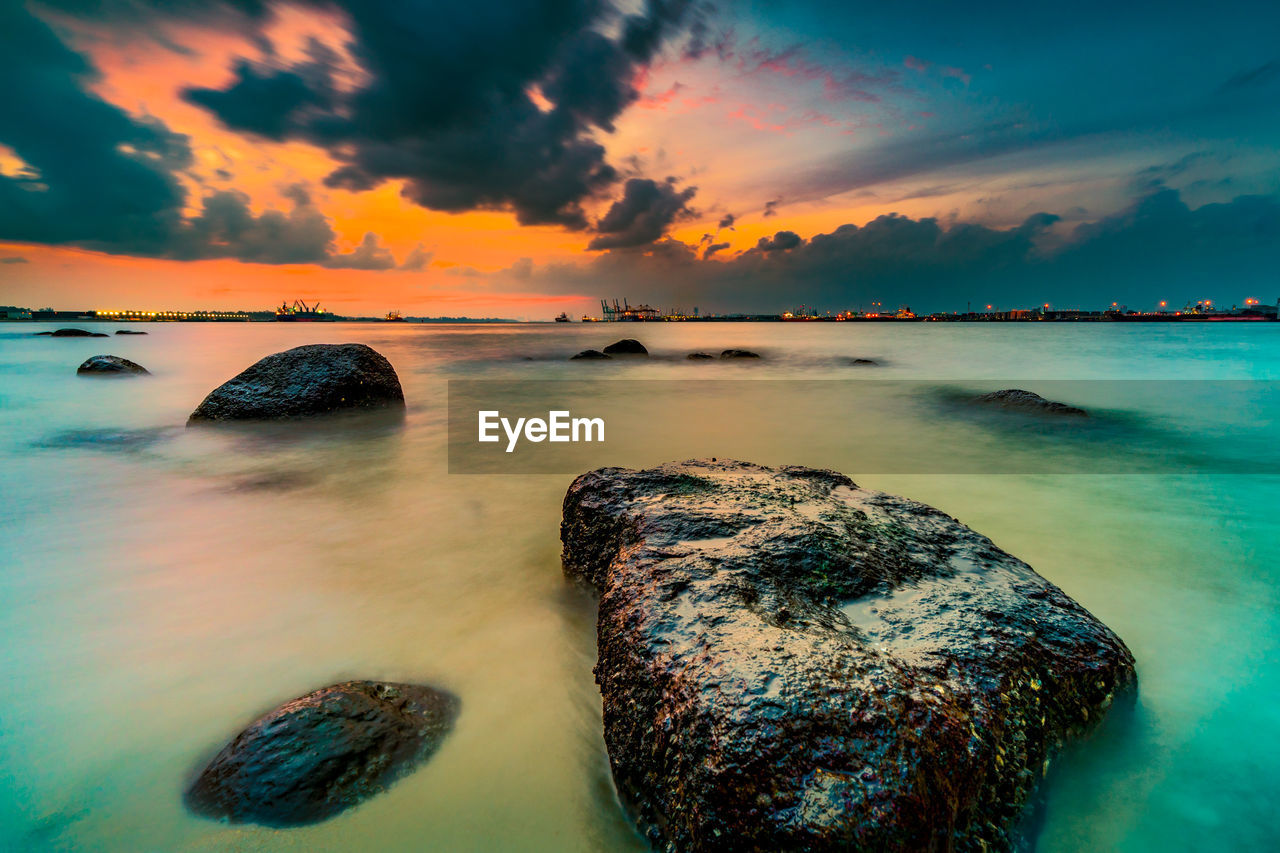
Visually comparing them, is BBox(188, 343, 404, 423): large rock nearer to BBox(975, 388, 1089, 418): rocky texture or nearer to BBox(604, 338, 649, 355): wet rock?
BBox(975, 388, 1089, 418): rocky texture

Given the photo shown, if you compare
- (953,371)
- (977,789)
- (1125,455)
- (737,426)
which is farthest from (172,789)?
(953,371)

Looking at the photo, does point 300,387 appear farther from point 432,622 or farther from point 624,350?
point 624,350

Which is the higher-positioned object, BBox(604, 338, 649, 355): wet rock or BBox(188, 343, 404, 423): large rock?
BBox(604, 338, 649, 355): wet rock

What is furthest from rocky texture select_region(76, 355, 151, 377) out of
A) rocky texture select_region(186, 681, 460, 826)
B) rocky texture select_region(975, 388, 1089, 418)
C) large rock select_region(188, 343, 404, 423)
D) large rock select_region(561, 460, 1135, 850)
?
rocky texture select_region(975, 388, 1089, 418)

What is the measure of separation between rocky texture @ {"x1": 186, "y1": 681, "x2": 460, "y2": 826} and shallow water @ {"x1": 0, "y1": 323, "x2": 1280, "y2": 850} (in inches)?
2.2

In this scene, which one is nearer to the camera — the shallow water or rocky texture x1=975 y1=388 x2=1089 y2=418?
the shallow water

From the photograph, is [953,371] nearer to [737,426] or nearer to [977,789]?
[737,426]

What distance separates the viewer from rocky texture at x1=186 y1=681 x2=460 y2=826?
1.63 m

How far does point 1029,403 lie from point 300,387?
11.5 m

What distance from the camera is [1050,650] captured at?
71.1 inches

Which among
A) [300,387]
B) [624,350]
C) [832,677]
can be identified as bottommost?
[832,677]

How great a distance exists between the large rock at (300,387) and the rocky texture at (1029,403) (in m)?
10.6

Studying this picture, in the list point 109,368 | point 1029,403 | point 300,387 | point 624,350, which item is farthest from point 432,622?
point 624,350

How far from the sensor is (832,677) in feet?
4.66
